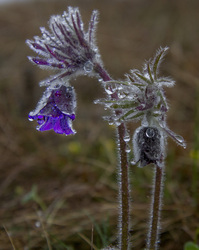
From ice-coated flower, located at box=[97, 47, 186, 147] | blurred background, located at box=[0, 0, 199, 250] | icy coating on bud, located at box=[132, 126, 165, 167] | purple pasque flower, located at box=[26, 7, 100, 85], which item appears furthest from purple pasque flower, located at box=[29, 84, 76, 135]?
blurred background, located at box=[0, 0, 199, 250]

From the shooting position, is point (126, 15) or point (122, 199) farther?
point (126, 15)

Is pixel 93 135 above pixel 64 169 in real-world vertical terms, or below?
above

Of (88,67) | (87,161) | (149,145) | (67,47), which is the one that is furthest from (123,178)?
(87,161)

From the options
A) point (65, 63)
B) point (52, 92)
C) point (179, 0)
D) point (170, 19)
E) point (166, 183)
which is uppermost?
point (179, 0)

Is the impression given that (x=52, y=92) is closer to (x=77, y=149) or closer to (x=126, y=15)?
(x=77, y=149)

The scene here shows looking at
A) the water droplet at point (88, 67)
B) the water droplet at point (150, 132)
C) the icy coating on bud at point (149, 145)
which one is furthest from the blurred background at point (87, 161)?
the water droplet at point (88, 67)

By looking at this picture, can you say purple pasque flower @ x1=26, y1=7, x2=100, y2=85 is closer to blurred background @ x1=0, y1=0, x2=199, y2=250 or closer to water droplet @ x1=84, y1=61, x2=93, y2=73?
water droplet @ x1=84, y1=61, x2=93, y2=73

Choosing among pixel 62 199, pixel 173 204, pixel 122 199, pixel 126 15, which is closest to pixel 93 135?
pixel 62 199
